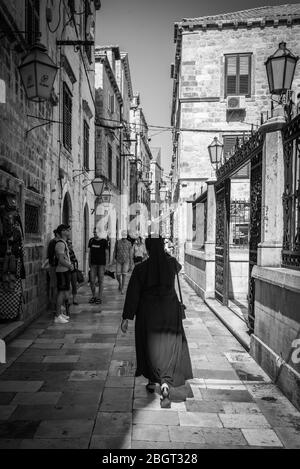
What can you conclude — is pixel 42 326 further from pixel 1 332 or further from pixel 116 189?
pixel 116 189

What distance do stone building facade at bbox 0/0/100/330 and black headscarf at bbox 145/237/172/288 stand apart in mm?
2833

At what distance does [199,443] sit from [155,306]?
1.42 meters

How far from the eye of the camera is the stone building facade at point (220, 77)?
20.5 metres

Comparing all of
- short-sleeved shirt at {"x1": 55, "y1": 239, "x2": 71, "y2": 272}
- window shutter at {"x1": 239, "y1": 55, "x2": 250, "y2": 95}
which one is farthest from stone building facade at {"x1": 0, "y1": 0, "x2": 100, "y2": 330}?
window shutter at {"x1": 239, "y1": 55, "x2": 250, "y2": 95}

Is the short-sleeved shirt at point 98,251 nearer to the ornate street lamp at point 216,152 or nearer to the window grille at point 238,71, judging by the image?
the ornate street lamp at point 216,152

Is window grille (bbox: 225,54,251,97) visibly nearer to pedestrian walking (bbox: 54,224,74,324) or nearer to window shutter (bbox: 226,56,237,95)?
window shutter (bbox: 226,56,237,95)

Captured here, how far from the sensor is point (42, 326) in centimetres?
771

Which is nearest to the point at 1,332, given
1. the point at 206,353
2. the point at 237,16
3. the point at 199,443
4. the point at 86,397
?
the point at 86,397

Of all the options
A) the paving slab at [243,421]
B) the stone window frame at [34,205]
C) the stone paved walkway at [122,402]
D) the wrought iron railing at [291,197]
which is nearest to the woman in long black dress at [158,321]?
the stone paved walkway at [122,402]

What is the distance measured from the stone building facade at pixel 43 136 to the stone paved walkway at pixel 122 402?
7.06 ft

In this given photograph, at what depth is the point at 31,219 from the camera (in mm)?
8266

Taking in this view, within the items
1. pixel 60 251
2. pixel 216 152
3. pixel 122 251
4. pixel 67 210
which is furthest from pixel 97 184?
pixel 60 251

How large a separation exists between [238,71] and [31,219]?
16114 millimetres

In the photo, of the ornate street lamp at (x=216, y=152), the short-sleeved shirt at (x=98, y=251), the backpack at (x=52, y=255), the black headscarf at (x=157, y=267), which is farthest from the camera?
the ornate street lamp at (x=216, y=152)
